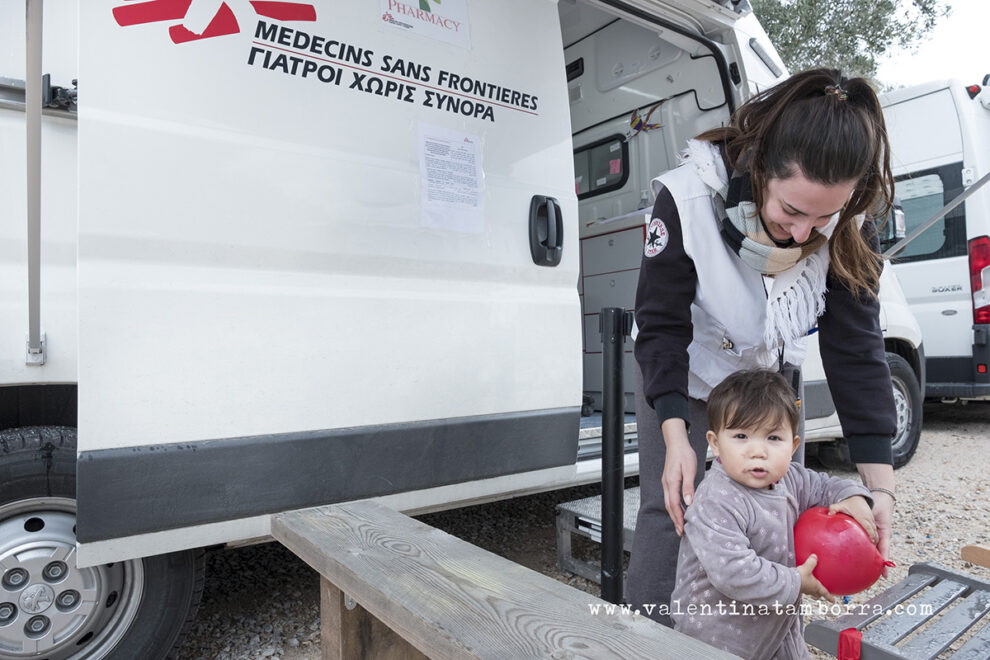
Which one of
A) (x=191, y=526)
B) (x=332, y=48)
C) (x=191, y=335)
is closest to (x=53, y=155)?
(x=191, y=335)

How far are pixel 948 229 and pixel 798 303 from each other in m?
5.07

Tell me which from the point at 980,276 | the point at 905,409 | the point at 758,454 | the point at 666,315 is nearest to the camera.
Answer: the point at 758,454

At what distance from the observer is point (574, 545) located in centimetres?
307

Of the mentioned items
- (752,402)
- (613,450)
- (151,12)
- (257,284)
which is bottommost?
(613,450)

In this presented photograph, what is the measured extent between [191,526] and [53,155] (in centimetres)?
98

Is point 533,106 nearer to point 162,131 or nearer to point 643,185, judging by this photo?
point 162,131

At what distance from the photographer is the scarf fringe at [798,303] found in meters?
1.57

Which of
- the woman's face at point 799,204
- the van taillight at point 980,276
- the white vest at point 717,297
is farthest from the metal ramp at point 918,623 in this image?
the van taillight at point 980,276

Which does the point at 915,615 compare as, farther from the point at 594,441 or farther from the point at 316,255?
the point at 316,255

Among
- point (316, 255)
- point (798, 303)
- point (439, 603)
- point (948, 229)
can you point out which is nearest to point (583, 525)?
point (798, 303)

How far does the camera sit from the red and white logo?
1.53 m

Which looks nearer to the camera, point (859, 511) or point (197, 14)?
point (859, 511)

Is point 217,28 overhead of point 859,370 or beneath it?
overhead

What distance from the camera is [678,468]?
1438 millimetres
